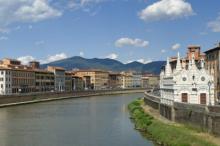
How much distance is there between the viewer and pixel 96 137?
40500mm

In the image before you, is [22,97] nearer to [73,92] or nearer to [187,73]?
[73,92]

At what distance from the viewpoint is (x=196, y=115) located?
36.8 m

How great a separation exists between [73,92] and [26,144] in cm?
10582

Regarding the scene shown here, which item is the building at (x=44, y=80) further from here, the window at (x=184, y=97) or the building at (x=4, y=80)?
the window at (x=184, y=97)

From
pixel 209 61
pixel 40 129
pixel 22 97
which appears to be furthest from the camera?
pixel 22 97

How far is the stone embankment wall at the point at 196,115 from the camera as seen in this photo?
3267cm

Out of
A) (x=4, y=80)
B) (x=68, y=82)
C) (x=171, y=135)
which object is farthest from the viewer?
(x=68, y=82)

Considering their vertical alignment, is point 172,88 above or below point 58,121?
above

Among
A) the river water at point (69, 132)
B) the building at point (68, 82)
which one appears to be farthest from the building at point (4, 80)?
the river water at point (69, 132)

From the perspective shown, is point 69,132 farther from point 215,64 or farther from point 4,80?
point 4,80

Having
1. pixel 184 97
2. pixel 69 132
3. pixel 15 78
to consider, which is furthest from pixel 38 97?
pixel 69 132

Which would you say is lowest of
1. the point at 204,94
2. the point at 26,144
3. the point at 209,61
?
the point at 26,144

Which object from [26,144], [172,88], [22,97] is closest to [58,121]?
[172,88]

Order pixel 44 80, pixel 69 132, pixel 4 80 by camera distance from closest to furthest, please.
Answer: pixel 69 132 < pixel 4 80 < pixel 44 80
